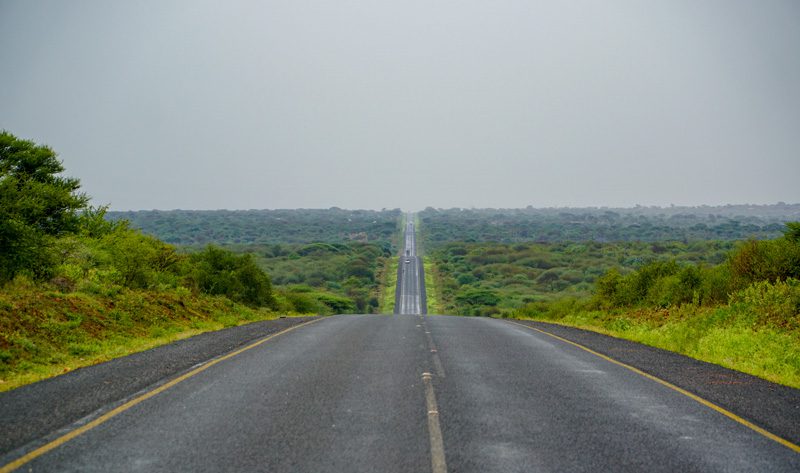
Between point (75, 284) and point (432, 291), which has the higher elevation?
point (75, 284)

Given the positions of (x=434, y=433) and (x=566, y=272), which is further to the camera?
(x=566, y=272)

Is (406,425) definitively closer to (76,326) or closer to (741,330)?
(76,326)

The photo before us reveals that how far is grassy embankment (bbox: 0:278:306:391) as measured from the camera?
37.6 ft

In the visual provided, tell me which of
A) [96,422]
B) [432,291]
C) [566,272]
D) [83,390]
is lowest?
[432,291]

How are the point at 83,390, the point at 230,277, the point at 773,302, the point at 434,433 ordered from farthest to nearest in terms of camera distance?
the point at 230,277, the point at 773,302, the point at 83,390, the point at 434,433

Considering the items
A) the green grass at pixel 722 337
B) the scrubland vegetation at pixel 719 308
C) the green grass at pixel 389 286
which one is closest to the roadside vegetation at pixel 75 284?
the green grass at pixel 722 337

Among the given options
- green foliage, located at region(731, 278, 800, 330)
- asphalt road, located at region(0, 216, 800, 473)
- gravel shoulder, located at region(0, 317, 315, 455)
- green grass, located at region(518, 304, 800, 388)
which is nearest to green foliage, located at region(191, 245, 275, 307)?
gravel shoulder, located at region(0, 317, 315, 455)

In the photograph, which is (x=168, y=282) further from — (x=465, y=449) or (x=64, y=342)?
(x=465, y=449)

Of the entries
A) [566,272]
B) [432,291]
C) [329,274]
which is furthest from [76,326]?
[566,272]

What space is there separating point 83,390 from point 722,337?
13988mm

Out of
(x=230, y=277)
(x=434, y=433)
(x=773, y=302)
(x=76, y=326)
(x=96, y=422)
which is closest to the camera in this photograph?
(x=434, y=433)

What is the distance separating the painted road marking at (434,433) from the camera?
227 inches

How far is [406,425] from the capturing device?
7.25m

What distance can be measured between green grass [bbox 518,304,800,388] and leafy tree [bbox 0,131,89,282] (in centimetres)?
1700
